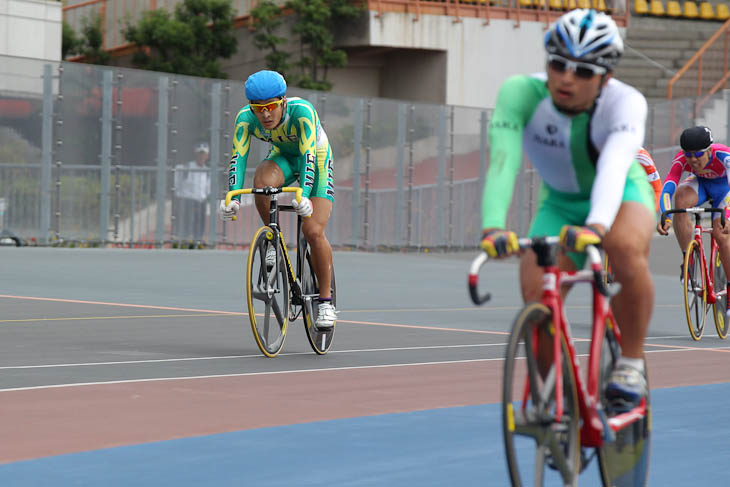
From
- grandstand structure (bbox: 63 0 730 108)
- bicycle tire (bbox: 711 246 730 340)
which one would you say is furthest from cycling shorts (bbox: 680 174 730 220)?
grandstand structure (bbox: 63 0 730 108)

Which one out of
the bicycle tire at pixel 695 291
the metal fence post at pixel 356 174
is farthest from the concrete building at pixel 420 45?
the bicycle tire at pixel 695 291

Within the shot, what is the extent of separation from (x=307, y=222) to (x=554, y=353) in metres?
5.17

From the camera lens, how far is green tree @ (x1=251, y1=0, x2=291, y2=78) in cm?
3366

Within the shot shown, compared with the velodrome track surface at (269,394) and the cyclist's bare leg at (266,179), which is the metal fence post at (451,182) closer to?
the velodrome track surface at (269,394)

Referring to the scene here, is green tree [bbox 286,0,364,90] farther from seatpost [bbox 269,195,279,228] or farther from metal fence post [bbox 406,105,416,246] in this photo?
seatpost [bbox 269,195,279,228]

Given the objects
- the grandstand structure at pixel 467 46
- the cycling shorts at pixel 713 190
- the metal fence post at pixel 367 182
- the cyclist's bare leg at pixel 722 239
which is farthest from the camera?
the grandstand structure at pixel 467 46

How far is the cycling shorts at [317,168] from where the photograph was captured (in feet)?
31.0

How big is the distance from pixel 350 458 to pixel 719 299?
7.21 m

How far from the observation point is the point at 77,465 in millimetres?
5688

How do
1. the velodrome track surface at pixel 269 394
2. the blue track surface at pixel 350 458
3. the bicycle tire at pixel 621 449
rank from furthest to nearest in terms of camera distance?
1. the velodrome track surface at pixel 269 394
2. the blue track surface at pixel 350 458
3. the bicycle tire at pixel 621 449

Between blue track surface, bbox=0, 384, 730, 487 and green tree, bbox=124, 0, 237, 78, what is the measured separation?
2684 centimetres

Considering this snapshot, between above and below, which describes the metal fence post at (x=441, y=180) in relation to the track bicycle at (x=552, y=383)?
above

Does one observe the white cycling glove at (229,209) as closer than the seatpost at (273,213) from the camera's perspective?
Yes

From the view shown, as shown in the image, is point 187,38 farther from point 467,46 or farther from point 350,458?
point 350,458
